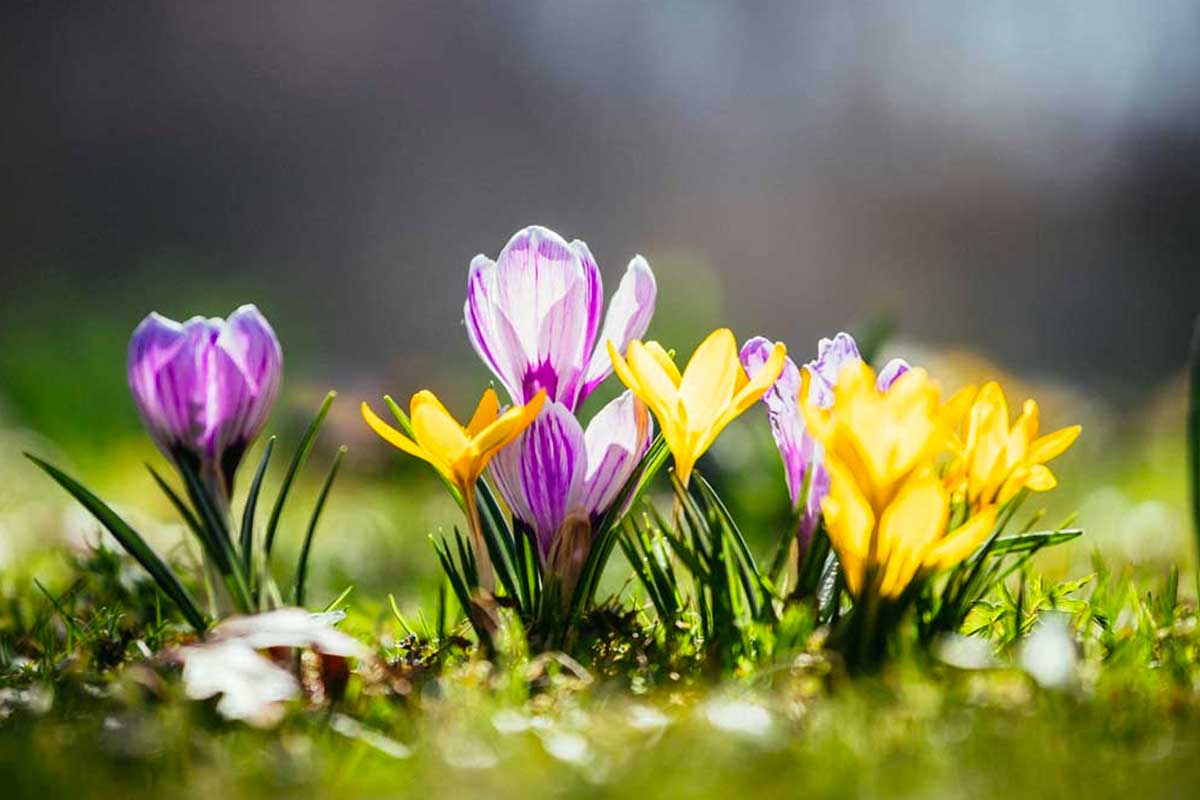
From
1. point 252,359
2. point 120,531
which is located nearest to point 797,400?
point 252,359

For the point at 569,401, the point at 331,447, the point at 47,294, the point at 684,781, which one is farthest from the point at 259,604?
the point at 47,294

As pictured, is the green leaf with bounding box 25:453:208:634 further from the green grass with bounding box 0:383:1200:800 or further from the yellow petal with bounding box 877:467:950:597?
the yellow petal with bounding box 877:467:950:597

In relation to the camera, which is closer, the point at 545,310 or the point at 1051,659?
the point at 1051,659

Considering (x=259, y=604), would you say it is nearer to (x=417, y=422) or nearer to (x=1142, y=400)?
(x=417, y=422)

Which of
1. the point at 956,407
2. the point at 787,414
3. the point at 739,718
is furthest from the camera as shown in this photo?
the point at 787,414

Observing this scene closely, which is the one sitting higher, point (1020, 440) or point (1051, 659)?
point (1020, 440)

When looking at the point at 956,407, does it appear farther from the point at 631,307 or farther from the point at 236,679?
the point at 236,679
